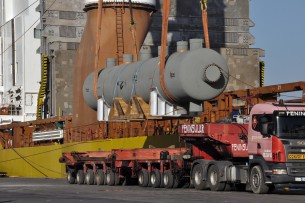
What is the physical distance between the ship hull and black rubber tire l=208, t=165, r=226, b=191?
11608 mm

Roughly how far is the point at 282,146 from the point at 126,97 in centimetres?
1285

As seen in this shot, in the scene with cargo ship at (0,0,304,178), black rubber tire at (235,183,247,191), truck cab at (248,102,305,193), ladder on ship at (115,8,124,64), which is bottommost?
black rubber tire at (235,183,247,191)

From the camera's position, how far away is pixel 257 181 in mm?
31016

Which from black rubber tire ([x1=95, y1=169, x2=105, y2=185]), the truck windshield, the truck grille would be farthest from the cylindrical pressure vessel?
the truck grille

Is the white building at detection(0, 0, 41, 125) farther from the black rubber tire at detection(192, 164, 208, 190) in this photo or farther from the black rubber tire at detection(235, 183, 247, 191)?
the black rubber tire at detection(235, 183, 247, 191)

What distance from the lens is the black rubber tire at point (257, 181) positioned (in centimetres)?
3052

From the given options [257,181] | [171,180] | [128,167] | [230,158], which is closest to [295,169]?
[257,181]

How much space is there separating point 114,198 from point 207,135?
20.4 feet

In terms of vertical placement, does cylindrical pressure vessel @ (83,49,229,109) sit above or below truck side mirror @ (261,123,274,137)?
above

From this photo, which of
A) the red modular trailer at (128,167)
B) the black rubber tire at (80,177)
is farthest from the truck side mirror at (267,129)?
the black rubber tire at (80,177)

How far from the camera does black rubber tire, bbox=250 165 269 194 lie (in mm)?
30516

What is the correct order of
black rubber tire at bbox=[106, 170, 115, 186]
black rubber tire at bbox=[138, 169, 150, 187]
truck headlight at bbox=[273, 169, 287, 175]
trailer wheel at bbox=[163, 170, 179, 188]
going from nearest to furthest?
1. truck headlight at bbox=[273, 169, 287, 175]
2. trailer wheel at bbox=[163, 170, 179, 188]
3. black rubber tire at bbox=[138, 169, 150, 187]
4. black rubber tire at bbox=[106, 170, 115, 186]

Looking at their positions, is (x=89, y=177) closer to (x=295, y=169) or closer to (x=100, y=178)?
(x=100, y=178)

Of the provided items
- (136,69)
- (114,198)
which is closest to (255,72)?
(136,69)
